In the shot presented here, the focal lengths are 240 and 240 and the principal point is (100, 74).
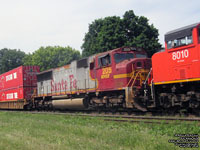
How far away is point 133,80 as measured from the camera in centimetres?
1379

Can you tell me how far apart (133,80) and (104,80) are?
2.09 meters

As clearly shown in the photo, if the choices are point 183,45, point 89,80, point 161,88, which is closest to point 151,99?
point 161,88

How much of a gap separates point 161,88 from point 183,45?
2735 millimetres

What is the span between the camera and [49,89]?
21828 mm

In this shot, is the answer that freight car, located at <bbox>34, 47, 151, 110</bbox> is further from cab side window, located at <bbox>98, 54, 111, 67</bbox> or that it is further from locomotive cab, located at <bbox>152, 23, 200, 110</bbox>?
locomotive cab, located at <bbox>152, 23, 200, 110</bbox>

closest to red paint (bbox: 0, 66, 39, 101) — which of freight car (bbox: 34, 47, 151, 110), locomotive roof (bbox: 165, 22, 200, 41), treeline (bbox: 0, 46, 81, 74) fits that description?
freight car (bbox: 34, 47, 151, 110)

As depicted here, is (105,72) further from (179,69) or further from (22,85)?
(22,85)

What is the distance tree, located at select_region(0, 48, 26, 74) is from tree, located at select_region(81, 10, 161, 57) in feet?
140

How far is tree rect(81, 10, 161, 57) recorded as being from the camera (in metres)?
33.0

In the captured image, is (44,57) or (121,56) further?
(44,57)

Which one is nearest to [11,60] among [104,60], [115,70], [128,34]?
[128,34]

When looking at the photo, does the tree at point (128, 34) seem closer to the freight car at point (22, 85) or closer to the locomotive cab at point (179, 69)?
the freight car at point (22, 85)

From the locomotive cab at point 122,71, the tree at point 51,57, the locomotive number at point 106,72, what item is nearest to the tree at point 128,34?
the locomotive cab at point 122,71

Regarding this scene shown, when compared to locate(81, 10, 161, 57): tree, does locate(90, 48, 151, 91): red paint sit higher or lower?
lower
